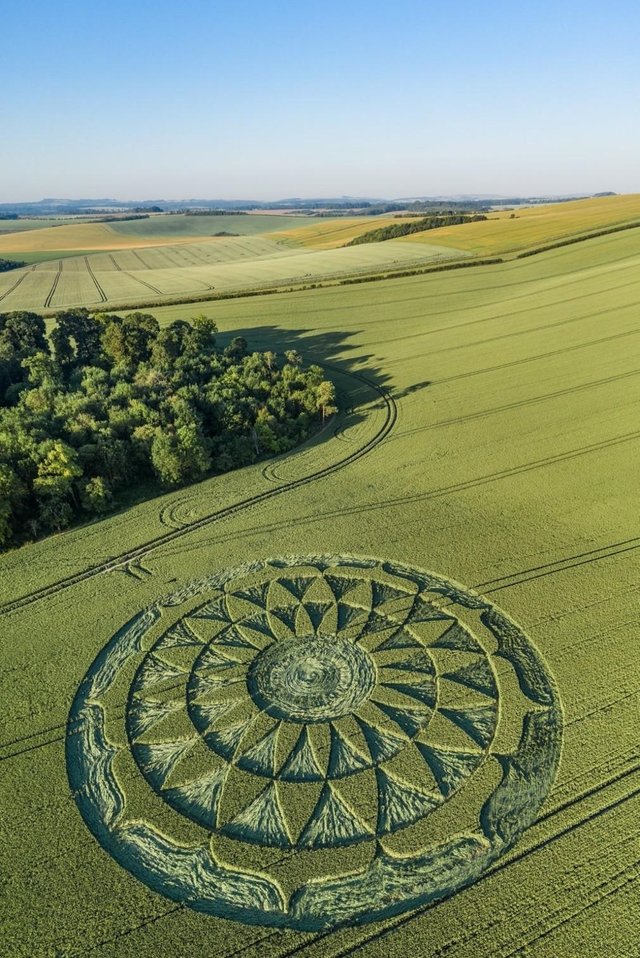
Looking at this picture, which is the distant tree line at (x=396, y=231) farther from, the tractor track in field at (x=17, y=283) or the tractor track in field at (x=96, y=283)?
the tractor track in field at (x=17, y=283)

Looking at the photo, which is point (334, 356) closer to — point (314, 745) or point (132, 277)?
point (314, 745)

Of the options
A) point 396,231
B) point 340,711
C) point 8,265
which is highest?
point 396,231

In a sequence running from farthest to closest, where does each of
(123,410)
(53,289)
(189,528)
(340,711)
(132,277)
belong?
(132,277) → (53,289) → (123,410) → (189,528) → (340,711)

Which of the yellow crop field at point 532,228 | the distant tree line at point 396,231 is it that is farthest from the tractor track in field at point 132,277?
the yellow crop field at point 532,228

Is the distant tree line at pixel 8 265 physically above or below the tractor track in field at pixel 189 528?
above

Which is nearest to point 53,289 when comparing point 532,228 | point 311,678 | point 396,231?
point 396,231

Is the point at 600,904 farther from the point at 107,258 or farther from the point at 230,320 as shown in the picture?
the point at 107,258

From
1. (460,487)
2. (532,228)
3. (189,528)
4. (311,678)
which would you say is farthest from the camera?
(532,228)
